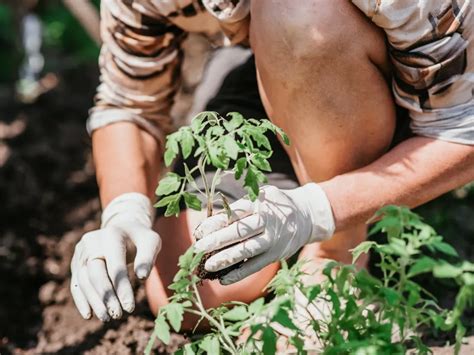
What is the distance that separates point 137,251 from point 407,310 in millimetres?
649

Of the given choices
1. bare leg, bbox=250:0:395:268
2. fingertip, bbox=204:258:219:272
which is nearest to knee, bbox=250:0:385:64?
bare leg, bbox=250:0:395:268

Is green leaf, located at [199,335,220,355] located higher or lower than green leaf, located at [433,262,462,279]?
lower

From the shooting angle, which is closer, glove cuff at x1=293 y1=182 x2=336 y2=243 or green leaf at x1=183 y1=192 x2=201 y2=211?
green leaf at x1=183 y1=192 x2=201 y2=211

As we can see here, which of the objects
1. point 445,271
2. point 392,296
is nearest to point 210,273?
point 392,296

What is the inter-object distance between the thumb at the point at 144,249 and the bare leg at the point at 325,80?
1.34 feet

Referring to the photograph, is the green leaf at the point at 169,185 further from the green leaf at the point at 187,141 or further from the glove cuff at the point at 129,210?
the glove cuff at the point at 129,210

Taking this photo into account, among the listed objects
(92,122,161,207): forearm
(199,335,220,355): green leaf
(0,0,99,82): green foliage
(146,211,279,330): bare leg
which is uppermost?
(199,335,220,355): green leaf

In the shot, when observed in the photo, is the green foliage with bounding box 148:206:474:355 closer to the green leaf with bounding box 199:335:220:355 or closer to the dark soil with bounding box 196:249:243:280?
the green leaf with bounding box 199:335:220:355

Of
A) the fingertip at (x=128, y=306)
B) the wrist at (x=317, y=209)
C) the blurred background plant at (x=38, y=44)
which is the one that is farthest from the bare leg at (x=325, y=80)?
the blurred background plant at (x=38, y=44)

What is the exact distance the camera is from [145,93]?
2293 mm

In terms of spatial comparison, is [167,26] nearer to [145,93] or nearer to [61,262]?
[145,93]

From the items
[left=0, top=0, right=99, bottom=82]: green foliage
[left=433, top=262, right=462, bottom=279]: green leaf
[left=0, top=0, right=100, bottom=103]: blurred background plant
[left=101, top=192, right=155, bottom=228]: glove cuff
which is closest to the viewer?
[left=433, top=262, right=462, bottom=279]: green leaf

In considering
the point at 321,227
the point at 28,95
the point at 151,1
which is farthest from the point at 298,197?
the point at 28,95

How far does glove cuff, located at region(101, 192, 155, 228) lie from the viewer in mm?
2039
